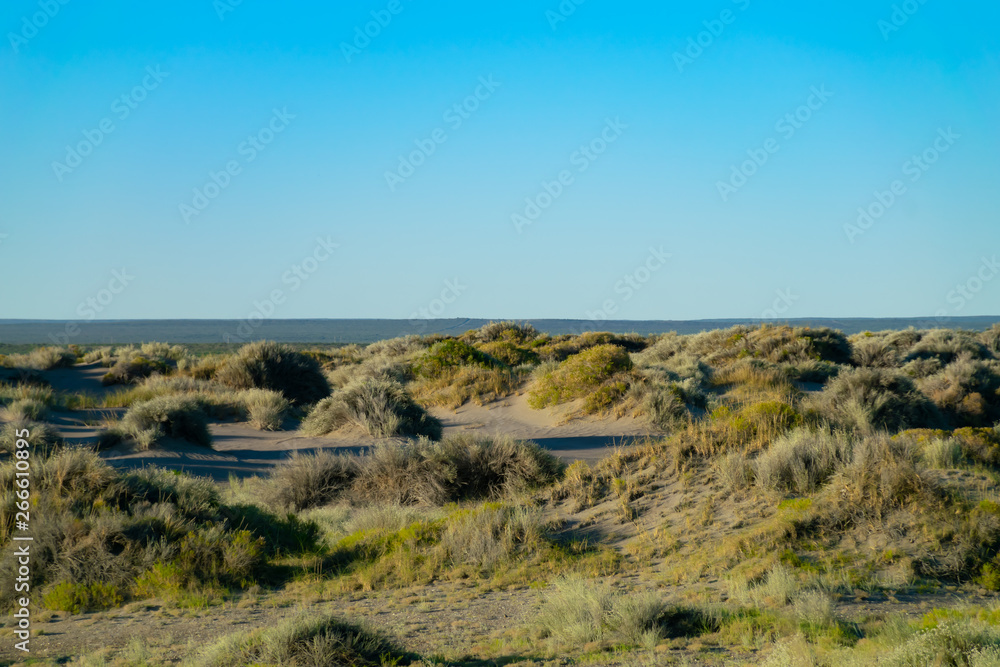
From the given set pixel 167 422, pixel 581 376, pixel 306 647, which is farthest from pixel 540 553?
pixel 581 376

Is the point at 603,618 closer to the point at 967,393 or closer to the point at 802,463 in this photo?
the point at 802,463

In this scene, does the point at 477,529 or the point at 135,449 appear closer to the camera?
the point at 477,529

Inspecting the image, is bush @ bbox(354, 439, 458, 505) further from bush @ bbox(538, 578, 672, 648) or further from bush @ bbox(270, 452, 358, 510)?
bush @ bbox(538, 578, 672, 648)

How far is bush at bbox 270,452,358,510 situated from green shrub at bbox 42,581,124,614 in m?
4.11

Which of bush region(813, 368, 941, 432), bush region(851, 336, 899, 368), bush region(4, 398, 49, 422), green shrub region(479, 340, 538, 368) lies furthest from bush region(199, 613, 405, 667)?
bush region(851, 336, 899, 368)

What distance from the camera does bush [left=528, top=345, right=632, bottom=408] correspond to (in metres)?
18.5

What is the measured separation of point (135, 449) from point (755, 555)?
11.4 metres

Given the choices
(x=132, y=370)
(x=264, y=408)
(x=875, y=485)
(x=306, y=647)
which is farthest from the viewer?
(x=132, y=370)

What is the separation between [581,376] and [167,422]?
930cm

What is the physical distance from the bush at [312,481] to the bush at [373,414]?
4.28m

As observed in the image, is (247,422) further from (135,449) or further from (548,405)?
(548,405)

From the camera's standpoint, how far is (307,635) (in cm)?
474

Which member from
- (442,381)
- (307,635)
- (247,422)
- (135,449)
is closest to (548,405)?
(442,381)

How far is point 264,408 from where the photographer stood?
715 inches
